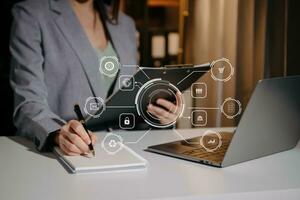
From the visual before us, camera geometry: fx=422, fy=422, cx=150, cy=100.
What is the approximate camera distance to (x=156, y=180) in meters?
0.69

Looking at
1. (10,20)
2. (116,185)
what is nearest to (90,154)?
(116,185)

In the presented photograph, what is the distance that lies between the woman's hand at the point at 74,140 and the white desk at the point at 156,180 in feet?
0.12

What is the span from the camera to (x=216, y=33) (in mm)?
1118

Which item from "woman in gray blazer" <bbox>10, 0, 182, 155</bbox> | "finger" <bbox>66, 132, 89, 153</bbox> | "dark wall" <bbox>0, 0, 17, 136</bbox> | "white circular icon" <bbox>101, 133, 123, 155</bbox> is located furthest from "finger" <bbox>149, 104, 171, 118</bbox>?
"dark wall" <bbox>0, 0, 17, 136</bbox>

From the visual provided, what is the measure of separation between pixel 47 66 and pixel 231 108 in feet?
1.47

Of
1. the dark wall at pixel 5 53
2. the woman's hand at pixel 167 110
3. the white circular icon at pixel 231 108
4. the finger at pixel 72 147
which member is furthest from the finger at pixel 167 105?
the dark wall at pixel 5 53

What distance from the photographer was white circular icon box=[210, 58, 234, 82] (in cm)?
101

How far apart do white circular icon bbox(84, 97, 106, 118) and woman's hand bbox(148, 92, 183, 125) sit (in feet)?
0.37

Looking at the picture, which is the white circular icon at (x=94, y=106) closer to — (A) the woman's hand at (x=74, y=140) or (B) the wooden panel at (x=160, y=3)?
(A) the woman's hand at (x=74, y=140)

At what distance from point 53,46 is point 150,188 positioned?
1.63 feet

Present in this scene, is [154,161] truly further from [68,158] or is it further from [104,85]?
[104,85]
